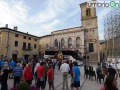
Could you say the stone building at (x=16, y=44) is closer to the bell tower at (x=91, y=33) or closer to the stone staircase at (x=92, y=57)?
the bell tower at (x=91, y=33)

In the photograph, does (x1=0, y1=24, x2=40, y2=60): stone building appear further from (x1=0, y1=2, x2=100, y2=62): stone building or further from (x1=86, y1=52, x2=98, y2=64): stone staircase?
(x1=86, y1=52, x2=98, y2=64): stone staircase

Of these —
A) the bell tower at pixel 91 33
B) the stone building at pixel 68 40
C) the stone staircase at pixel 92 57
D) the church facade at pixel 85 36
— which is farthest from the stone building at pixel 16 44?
the stone staircase at pixel 92 57

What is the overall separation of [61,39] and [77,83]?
25.9 metres

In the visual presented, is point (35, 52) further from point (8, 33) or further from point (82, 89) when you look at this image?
point (82, 89)

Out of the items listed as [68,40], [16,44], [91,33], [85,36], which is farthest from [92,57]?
[16,44]

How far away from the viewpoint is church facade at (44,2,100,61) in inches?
970

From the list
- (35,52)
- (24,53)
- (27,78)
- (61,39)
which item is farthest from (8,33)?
(27,78)

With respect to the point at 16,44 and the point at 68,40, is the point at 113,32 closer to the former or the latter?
the point at 68,40

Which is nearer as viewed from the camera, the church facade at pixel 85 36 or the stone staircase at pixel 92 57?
the stone staircase at pixel 92 57

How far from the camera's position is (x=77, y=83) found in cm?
439

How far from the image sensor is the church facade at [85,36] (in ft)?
80.9

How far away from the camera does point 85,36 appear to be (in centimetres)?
2595

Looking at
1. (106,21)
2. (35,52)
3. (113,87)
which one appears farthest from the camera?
(35,52)

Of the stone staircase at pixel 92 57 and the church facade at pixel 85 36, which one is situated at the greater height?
the church facade at pixel 85 36
